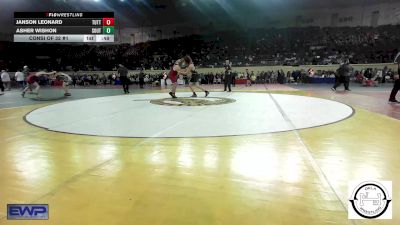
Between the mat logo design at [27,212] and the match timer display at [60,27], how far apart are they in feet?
33.1

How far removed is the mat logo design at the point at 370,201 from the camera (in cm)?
220

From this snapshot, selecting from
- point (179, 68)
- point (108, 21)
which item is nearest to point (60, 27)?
point (108, 21)

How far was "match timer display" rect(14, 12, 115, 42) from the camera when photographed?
11.5 metres

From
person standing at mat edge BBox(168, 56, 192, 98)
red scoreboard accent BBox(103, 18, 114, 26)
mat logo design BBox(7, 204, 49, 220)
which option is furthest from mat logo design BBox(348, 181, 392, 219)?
red scoreboard accent BBox(103, 18, 114, 26)

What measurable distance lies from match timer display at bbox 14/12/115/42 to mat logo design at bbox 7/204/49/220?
10.1 meters

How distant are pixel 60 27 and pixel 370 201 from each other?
11.8 metres

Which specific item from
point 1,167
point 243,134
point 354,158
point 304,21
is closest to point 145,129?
point 243,134

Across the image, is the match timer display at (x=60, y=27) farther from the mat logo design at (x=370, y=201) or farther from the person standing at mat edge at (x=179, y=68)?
the mat logo design at (x=370, y=201)

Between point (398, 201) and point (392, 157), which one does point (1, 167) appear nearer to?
point (398, 201)

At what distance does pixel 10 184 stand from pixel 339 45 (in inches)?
992

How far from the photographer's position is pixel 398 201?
2.40 metres

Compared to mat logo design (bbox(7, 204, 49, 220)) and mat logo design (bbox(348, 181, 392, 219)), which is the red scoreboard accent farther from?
mat logo design (bbox(348, 181, 392, 219))

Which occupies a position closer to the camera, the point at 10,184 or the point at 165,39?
the point at 10,184

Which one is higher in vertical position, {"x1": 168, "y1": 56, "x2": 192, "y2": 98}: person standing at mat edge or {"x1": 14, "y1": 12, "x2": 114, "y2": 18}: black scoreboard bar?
{"x1": 14, "y1": 12, "x2": 114, "y2": 18}: black scoreboard bar
